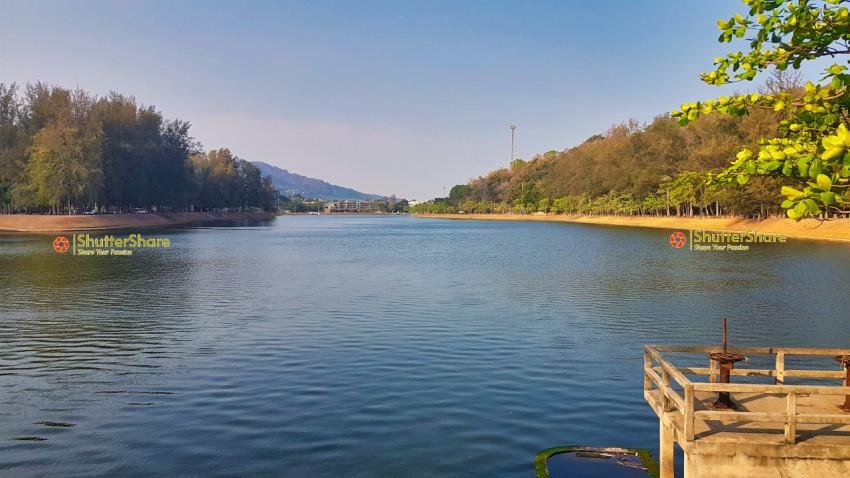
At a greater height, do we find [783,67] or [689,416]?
[783,67]

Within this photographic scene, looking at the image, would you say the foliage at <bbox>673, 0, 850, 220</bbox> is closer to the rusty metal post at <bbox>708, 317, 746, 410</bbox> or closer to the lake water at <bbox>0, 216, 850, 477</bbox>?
the rusty metal post at <bbox>708, 317, 746, 410</bbox>

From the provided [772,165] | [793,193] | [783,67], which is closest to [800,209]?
[793,193]

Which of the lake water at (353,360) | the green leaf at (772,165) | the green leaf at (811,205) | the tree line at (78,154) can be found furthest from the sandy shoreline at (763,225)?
the tree line at (78,154)

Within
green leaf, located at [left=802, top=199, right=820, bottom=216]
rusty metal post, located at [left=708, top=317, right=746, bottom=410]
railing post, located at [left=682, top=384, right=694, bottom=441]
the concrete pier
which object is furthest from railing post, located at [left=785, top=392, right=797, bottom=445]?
green leaf, located at [left=802, top=199, right=820, bottom=216]

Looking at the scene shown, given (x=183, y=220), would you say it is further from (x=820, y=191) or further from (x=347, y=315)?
(x=820, y=191)

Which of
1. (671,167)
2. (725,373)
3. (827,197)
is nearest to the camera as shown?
(827,197)

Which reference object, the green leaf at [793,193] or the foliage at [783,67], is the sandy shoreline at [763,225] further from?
the green leaf at [793,193]

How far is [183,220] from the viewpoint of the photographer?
6983 inches

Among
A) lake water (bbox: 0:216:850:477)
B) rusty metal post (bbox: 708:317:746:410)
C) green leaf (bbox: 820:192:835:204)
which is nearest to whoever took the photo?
green leaf (bbox: 820:192:835:204)

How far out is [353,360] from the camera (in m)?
20.3

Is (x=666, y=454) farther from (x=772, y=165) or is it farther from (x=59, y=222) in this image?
(x=59, y=222)

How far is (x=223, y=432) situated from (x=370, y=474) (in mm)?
4187

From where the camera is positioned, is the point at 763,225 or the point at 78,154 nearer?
the point at 763,225

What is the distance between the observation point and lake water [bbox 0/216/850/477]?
1300 cm
